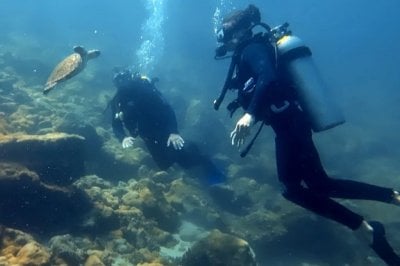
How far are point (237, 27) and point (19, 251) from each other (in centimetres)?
463

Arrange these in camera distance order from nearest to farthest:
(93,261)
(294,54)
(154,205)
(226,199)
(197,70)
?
(294,54)
(93,261)
(154,205)
(226,199)
(197,70)

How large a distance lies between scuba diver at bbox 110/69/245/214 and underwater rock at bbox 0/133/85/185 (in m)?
1.13

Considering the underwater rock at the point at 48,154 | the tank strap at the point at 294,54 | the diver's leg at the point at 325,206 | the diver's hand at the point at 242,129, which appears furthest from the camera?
the underwater rock at the point at 48,154

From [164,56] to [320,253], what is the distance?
129 feet

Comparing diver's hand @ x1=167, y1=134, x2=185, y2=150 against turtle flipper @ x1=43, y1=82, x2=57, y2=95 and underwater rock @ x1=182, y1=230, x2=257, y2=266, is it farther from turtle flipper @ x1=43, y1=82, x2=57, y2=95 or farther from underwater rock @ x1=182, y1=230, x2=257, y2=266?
turtle flipper @ x1=43, y1=82, x2=57, y2=95

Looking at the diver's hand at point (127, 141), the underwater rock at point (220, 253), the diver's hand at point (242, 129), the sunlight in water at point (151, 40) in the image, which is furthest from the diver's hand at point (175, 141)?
the sunlight in water at point (151, 40)

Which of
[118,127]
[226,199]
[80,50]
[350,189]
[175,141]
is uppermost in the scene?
[80,50]

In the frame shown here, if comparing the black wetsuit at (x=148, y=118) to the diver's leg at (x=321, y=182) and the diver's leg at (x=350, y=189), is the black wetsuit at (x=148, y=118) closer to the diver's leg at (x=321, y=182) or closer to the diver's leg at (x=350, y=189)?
the diver's leg at (x=321, y=182)

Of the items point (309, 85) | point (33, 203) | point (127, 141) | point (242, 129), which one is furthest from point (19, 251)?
point (309, 85)

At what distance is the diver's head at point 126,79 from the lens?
8.67 metres

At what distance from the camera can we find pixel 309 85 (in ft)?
18.0

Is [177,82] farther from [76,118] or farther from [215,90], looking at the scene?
[76,118]

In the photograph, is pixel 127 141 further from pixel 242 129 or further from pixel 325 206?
pixel 325 206

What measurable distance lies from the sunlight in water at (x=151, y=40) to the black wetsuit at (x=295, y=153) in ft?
103
